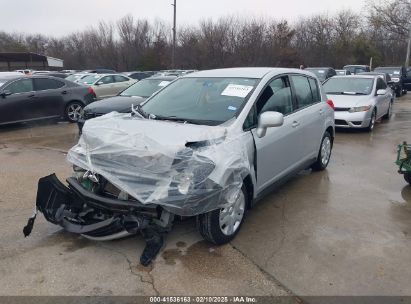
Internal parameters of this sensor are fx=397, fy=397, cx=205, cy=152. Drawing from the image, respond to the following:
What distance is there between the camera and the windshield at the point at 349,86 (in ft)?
36.1

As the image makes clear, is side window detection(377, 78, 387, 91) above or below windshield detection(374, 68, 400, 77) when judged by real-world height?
above

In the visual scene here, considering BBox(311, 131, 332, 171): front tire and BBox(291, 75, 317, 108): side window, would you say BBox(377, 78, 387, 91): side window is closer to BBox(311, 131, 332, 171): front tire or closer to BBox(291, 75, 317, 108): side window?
BBox(311, 131, 332, 171): front tire

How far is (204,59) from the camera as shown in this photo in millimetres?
45281

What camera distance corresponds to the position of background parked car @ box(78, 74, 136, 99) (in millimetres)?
15375

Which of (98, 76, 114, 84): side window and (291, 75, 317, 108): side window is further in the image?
(98, 76, 114, 84): side window

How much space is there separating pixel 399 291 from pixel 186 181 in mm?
1962

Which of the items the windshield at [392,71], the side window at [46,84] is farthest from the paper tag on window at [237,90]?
the windshield at [392,71]

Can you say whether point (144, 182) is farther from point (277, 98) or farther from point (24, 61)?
point (24, 61)

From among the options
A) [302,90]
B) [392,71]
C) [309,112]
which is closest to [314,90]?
[302,90]

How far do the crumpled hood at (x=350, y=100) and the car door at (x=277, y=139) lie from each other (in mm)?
5544

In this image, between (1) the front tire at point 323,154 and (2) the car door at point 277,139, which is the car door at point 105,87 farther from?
(2) the car door at point 277,139

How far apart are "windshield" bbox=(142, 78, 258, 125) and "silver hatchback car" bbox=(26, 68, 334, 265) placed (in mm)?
13

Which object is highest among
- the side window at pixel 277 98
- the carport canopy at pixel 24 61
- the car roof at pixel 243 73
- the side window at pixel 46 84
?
the car roof at pixel 243 73

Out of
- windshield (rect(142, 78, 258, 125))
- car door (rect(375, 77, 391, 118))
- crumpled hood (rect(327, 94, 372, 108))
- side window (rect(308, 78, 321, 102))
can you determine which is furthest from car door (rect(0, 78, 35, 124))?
car door (rect(375, 77, 391, 118))
